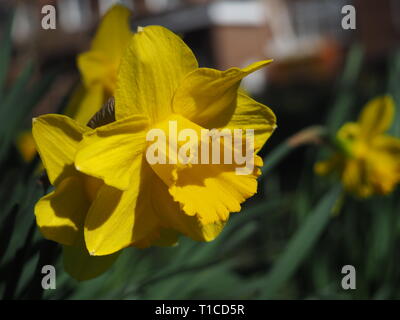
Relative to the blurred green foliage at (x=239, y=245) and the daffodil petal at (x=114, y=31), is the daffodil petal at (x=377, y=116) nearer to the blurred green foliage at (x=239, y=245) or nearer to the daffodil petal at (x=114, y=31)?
the blurred green foliage at (x=239, y=245)

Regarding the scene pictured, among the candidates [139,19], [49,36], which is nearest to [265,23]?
[139,19]

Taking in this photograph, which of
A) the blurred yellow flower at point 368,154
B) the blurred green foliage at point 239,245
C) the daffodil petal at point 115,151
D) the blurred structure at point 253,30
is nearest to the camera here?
the daffodil petal at point 115,151

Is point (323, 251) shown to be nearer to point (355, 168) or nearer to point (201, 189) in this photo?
point (355, 168)

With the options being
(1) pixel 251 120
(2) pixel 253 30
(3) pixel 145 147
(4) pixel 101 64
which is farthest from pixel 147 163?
(2) pixel 253 30

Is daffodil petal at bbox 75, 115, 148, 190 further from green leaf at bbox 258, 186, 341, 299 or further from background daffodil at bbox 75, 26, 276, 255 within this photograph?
green leaf at bbox 258, 186, 341, 299

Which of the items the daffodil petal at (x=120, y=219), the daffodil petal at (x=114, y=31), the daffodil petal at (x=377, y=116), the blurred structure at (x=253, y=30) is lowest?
the blurred structure at (x=253, y=30)

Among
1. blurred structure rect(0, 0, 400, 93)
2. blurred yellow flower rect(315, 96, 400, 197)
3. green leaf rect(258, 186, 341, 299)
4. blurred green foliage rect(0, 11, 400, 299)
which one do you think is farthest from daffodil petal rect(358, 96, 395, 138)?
blurred structure rect(0, 0, 400, 93)

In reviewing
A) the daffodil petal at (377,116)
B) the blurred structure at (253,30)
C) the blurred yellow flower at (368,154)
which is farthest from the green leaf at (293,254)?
the blurred structure at (253,30)
